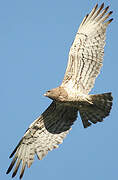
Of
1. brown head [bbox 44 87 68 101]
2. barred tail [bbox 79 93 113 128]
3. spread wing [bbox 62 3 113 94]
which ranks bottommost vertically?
barred tail [bbox 79 93 113 128]

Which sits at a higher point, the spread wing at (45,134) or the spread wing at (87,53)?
the spread wing at (87,53)

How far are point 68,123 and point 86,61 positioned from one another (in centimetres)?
140

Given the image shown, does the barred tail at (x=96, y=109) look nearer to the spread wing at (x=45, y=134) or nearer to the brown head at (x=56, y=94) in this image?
the spread wing at (x=45, y=134)

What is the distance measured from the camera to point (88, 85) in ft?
30.7

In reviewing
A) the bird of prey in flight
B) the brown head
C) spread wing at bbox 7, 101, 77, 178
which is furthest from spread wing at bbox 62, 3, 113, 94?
spread wing at bbox 7, 101, 77, 178

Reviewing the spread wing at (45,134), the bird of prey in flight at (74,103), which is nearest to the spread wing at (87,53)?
the bird of prey in flight at (74,103)

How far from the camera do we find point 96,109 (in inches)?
355

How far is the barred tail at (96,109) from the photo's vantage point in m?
8.66

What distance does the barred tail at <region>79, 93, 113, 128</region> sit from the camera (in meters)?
8.66

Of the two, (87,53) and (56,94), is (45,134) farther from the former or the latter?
(87,53)

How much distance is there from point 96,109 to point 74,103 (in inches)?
18.4

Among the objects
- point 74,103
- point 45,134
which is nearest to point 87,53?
point 74,103

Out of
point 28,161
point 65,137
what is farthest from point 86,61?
point 28,161

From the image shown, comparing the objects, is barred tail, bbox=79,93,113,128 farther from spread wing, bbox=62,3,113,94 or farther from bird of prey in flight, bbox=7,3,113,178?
spread wing, bbox=62,3,113,94
